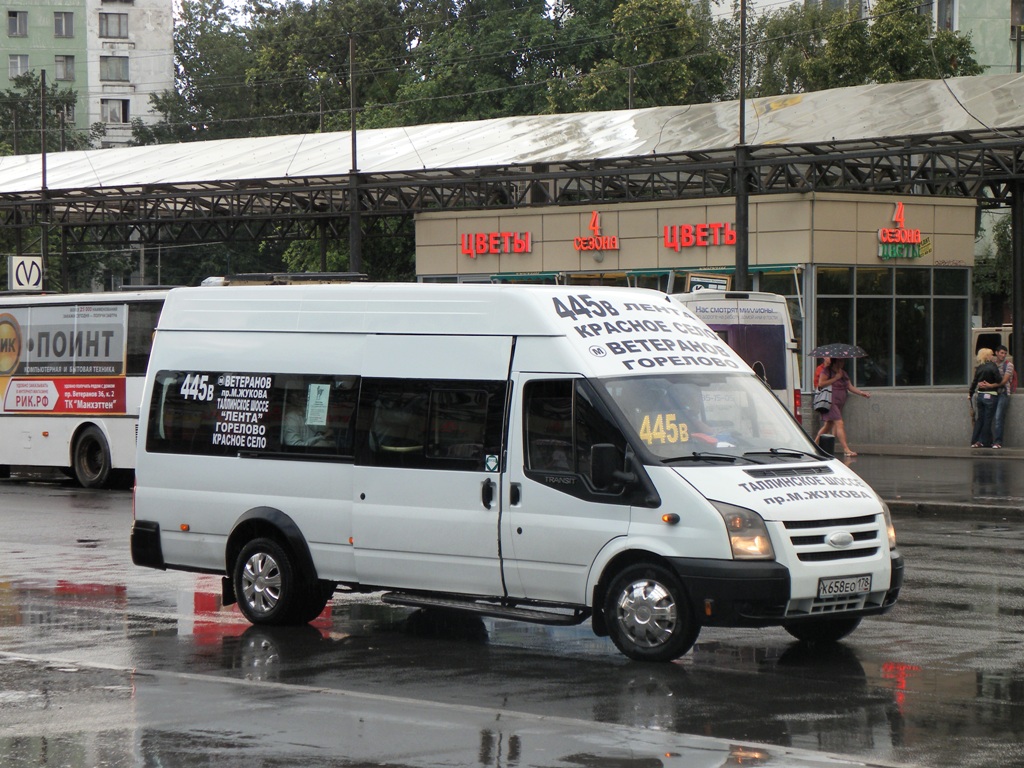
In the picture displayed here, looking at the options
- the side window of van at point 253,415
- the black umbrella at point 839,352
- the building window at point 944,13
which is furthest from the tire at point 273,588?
the building window at point 944,13

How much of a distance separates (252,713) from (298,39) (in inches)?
2669

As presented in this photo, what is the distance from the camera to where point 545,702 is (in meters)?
8.25

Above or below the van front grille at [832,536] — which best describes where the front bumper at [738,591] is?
below

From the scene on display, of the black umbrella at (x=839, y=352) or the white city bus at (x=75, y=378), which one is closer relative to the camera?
the white city bus at (x=75, y=378)

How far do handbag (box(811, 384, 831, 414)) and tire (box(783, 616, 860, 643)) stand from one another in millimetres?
16888

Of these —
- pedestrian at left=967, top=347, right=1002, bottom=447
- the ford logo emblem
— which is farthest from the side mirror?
pedestrian at left=967, top=347, right=1002, bottom=447

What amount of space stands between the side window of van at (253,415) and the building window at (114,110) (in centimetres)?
9284

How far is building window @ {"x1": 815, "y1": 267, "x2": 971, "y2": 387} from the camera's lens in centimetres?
3756

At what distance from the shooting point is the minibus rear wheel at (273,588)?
35.4 feet

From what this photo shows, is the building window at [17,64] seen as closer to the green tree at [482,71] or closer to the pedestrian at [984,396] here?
the green tree at [482,71]

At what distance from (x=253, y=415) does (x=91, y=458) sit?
14883mm

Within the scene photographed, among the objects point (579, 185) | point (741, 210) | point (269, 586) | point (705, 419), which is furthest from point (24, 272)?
point (705, 419)

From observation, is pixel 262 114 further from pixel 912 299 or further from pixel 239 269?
pixel 912 299

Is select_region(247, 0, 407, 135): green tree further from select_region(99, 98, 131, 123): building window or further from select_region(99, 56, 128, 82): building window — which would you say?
select_region(99, 56, 128, 82): building window
